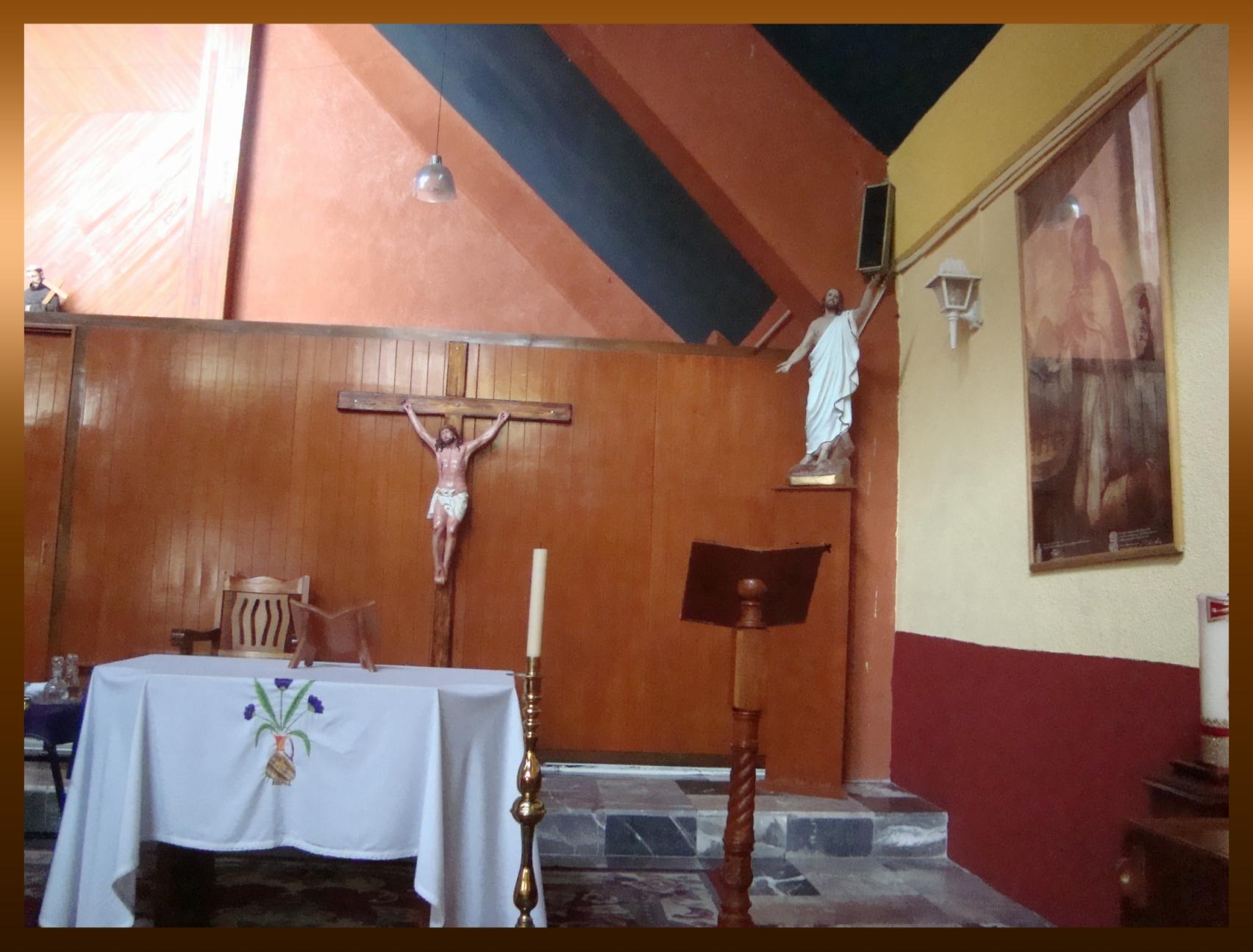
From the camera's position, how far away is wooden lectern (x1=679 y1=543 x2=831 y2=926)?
238 centimetres

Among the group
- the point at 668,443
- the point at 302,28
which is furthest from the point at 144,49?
the point at 668,443

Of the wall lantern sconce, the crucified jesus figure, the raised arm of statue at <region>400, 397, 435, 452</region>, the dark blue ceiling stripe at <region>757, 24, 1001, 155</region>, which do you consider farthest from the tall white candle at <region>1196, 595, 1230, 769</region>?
the raised arm of statue at <region>400, 397, 435, 452</region>

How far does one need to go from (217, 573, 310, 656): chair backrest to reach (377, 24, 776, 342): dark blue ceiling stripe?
369 cm

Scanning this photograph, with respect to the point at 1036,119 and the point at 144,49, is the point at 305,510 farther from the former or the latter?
the point at 144,49

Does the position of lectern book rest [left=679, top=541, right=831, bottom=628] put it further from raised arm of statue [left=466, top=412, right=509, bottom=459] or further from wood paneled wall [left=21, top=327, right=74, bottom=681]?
wood paneled wall [left=21, top=327, right=74, bottom=681]

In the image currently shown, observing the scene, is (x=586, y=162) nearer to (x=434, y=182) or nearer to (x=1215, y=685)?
(x=434, y=182)

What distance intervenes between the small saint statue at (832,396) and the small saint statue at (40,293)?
5228 millimetres

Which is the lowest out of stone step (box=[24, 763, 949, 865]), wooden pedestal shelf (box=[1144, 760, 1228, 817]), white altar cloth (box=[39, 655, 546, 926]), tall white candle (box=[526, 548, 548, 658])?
stone step (box=[24, 763, 949, 865])

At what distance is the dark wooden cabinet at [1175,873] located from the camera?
160 cm

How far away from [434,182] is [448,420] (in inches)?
73.5

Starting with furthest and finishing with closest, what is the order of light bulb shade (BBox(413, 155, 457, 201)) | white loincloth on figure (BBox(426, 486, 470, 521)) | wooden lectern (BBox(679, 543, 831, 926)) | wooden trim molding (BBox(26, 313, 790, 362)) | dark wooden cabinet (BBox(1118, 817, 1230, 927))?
light bulb shade (BBox(413, 155, 457, 201)), wooden trim molding (BBox(26, 313, 790, 362)), white loincloth on figure (BBox(426, 486, 470, 521)), wooden lectern (BBox(679, 543, 831, 926)), dark wooden cabinet (BBox(1118, 817, 1230, 927))

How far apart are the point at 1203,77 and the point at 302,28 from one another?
7093 millimetres

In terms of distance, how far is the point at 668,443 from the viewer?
18.0ft

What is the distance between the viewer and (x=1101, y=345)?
10.7 ft
